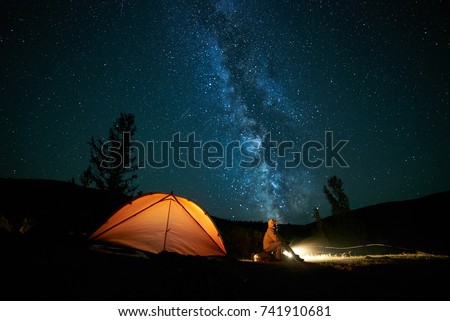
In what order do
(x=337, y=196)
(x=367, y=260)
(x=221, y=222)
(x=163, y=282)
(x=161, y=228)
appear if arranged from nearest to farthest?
(x=163, y=282)
(x=161, y=228)
(x=367, y=260)
(x=337, y=196)
(x=221, y=222)

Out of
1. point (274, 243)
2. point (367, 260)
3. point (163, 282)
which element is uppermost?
point (274, 243)

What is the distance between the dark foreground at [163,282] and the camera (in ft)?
10.2

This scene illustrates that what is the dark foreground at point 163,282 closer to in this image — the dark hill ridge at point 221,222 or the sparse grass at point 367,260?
the dark hill ridge at point 221,222

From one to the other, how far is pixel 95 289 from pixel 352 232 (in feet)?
52.1

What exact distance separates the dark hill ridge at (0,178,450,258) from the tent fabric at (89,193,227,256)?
0.96m

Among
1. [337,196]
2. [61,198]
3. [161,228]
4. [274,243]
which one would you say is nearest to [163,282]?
[161,228]

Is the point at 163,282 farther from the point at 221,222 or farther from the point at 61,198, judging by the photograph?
the point at 221,222

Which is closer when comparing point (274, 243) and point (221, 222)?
point (274, 243)

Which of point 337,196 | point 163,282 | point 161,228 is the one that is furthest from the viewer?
point 337,196

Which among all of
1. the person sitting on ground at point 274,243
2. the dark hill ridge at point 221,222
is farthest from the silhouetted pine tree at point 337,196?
the person sitting on ground at point 274,243

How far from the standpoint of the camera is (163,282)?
10.9 ft

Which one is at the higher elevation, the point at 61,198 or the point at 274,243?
the point at 61,198

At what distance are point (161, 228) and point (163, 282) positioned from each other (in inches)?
148

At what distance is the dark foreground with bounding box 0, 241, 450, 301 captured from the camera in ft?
10.2
